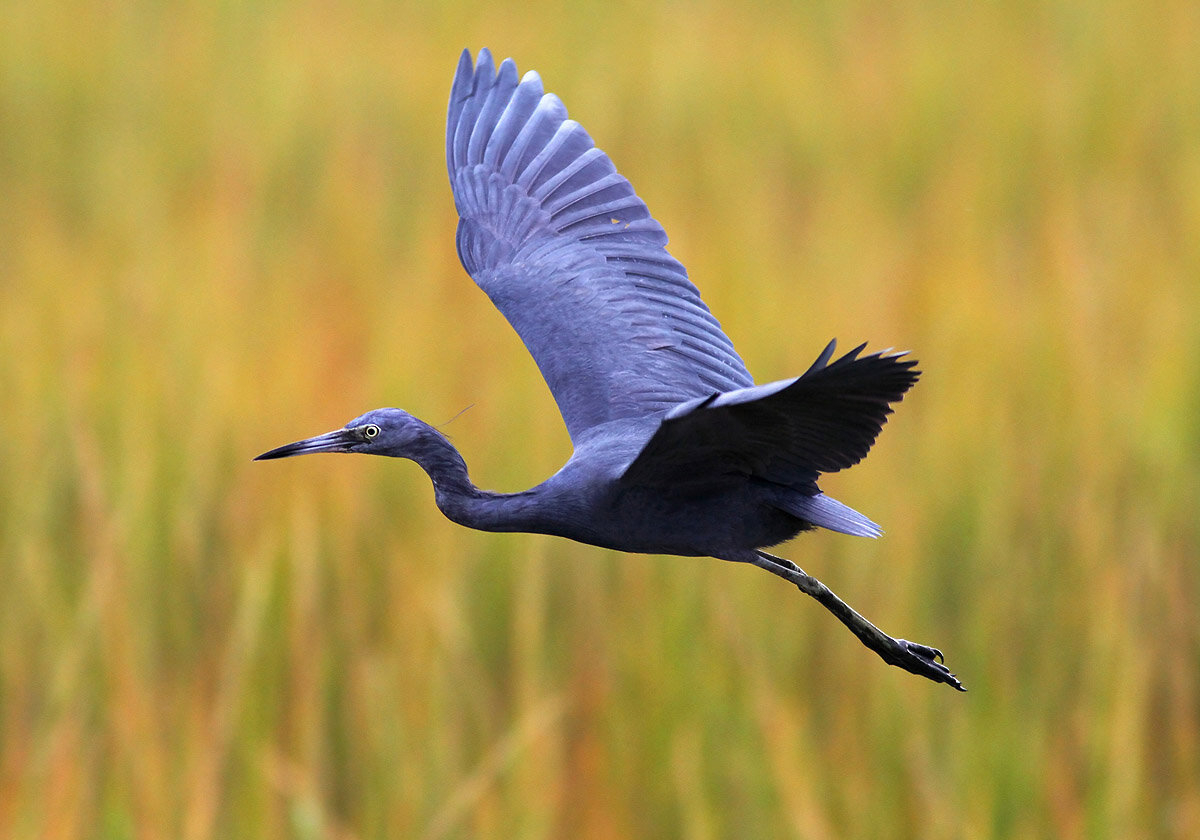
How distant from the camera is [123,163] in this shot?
4.04m

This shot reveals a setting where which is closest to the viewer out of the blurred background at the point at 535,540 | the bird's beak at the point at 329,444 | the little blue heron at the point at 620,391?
the little blue heron at the point at 620,391

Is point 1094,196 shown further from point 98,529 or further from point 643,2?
point 98,529

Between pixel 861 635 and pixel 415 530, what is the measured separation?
3.60 ft

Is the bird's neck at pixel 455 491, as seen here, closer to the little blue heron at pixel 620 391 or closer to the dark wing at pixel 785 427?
the little blue heron at pixel 620 391

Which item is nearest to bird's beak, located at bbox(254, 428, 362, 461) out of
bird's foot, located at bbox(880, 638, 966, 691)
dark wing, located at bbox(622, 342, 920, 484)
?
dark wing, located at bbox(622, 342, 920, 484)

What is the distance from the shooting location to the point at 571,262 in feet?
7.11

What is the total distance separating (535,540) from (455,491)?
91cm

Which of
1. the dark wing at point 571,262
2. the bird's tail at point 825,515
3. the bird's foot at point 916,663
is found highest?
the dark wing at point 571,262

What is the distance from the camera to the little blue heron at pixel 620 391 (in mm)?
1493

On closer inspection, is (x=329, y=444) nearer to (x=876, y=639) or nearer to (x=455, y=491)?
(x=455, y=491)

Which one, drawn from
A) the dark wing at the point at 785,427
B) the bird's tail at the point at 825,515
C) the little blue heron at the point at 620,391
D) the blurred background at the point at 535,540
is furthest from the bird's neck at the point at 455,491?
the blurred background at the point at 535,540

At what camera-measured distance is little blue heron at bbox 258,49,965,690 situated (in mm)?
1493

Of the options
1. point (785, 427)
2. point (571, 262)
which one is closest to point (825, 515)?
point (785, 427)

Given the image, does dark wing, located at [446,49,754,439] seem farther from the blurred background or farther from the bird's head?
the blurred background
